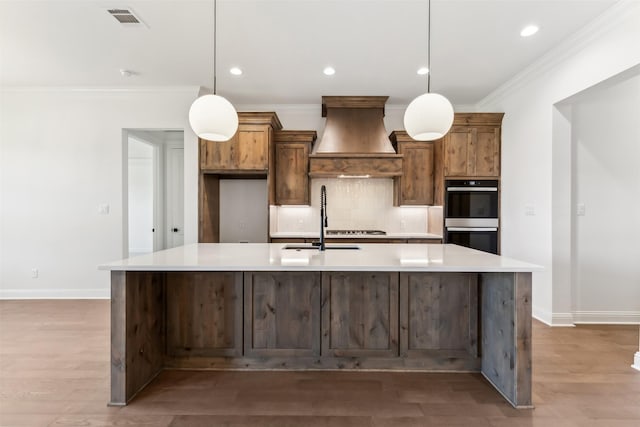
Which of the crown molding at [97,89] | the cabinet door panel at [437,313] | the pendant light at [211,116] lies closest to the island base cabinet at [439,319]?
the cabinet door panel at [437,313]

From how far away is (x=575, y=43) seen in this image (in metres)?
3.28

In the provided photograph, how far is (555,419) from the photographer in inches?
77.7

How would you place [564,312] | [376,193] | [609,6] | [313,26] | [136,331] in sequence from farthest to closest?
1. [376,193]
2. [564,312]
3. [313,26]
4. [609,6]
5. [136,331]

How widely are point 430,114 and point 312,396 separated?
2026mm

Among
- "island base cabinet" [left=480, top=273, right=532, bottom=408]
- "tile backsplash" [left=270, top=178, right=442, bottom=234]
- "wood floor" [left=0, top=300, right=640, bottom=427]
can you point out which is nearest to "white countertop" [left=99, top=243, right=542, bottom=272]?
"island base cabinet" [left=480, top=273, right=532, bottom=408]

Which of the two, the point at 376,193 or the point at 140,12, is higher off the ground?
the point at 140,12

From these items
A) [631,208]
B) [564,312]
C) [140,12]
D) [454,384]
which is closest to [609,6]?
[631,208]

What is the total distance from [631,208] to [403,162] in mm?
2585

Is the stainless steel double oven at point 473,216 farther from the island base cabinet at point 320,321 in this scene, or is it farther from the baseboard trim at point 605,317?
the island base cabinet at point 320,321

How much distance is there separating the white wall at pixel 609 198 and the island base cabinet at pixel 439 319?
6.98ft

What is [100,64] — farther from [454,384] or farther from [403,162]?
[454,384]

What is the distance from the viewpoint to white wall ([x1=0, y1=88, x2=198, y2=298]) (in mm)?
4672

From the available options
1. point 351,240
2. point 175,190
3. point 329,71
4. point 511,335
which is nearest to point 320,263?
point 511,335

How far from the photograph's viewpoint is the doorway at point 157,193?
6.34m
